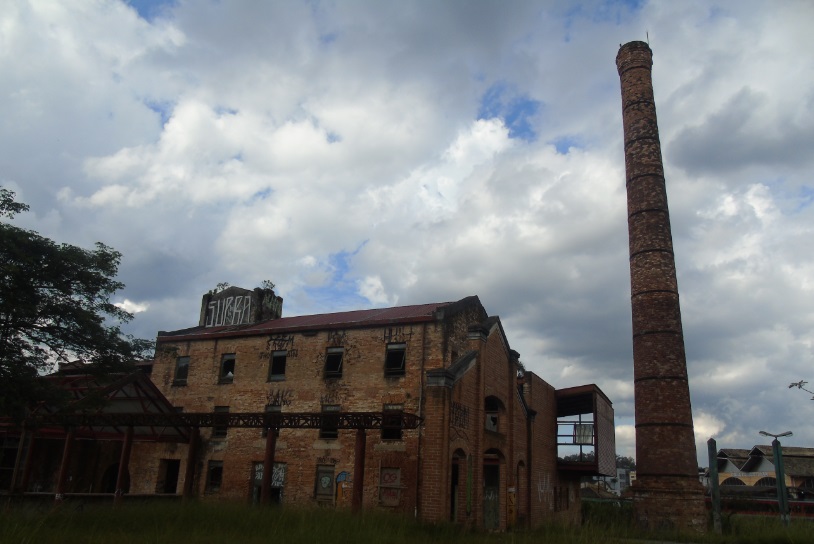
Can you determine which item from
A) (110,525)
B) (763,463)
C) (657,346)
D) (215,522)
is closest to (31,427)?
(110,525)

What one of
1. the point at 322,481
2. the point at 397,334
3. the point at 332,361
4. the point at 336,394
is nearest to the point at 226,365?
the point at 332,361

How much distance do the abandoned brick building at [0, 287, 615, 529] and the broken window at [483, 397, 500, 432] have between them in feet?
0.21

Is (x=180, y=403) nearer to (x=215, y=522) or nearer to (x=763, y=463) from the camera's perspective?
(x=215, y=522)

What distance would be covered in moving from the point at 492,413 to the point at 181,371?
13.7 meters

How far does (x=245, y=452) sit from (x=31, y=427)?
24.1ft

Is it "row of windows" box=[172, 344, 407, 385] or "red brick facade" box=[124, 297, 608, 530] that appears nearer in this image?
"red brick facade" box=[124, 297, 608, 530]

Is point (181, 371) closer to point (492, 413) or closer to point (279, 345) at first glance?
point (279, 345)

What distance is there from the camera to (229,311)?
96.8 ft

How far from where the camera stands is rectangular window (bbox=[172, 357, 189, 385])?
87.1 ft

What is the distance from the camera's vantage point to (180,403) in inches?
1027

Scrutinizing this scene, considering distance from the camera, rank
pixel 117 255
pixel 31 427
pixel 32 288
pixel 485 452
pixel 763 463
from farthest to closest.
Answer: pixel 763 463 → pixel 485 452 → pixel 31 427 → pixel 117 255 → pixel 32 288

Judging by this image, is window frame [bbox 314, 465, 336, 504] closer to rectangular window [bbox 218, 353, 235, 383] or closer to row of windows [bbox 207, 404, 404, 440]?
row of windows [bbox 207, 404, 404, 440]

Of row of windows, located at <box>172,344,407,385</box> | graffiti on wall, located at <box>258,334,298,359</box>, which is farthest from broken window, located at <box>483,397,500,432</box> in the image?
graffiti on wall, located at <box>258,334,298,359</box>

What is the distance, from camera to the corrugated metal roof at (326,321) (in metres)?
22.7
